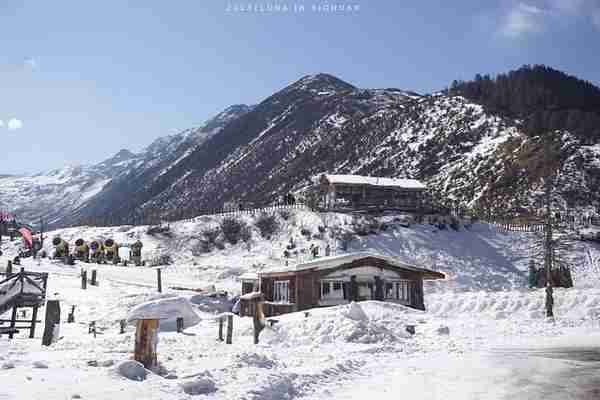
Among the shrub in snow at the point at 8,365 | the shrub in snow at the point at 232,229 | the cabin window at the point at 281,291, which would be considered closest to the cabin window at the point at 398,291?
the cabin window at the point at 281,291

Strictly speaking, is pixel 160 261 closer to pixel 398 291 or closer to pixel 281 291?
pixel 281 291

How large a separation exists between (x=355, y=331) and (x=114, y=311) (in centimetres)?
1479

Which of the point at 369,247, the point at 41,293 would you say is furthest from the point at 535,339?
the point at 369,247

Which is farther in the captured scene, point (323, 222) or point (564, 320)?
point (323, 222)

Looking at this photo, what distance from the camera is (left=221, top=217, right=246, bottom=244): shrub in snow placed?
2581 inches

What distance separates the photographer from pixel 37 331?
73.7 feet

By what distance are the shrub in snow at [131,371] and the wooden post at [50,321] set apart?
23.1ft

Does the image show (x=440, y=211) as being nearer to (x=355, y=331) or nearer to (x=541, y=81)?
(x=355, y=331)

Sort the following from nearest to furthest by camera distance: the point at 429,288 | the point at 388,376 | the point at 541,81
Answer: the point at 388,376 < the point at 429,288 < the point at 541,81

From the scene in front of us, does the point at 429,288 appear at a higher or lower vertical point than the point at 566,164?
lower

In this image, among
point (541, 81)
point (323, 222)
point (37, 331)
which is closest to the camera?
point (37, 331)

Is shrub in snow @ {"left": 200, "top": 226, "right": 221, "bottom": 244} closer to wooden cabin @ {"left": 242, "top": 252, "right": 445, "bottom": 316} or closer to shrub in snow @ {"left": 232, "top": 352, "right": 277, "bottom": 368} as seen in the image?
wooden cabin @ {"left": 242, "top": 252, "right": 445, "bottom": 316}

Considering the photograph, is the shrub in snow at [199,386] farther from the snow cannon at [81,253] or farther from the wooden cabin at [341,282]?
the snow cannon at [81,253]

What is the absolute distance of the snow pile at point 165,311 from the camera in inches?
608
